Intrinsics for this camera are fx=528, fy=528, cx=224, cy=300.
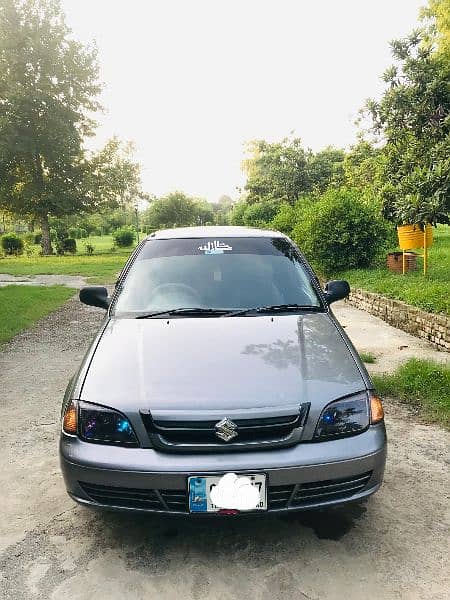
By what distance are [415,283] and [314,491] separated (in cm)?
789

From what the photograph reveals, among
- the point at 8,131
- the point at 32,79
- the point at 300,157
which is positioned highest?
the point at 32,79

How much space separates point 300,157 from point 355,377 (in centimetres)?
2910

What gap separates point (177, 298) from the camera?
364 cm

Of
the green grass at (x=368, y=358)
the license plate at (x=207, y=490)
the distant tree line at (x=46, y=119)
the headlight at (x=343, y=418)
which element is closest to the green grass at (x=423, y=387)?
the green grass at (x=368, y=358)

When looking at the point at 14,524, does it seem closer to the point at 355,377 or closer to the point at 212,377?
the point at 212,377

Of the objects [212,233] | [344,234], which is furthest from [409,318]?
[344,234]

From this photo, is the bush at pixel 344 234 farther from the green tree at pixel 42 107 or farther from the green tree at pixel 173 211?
the green tree at pixel 173 211

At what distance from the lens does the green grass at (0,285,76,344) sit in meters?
8.80

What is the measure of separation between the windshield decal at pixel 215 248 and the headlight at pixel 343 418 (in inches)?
72.0

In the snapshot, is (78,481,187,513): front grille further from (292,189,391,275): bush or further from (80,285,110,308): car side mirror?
(292,189,391,275): bush

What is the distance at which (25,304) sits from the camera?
36.5 ft

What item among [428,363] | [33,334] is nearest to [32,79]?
[33,334]

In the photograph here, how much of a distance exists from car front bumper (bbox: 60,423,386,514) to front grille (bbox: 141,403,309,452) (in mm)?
39

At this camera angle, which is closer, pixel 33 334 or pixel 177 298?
pixel 177 298
